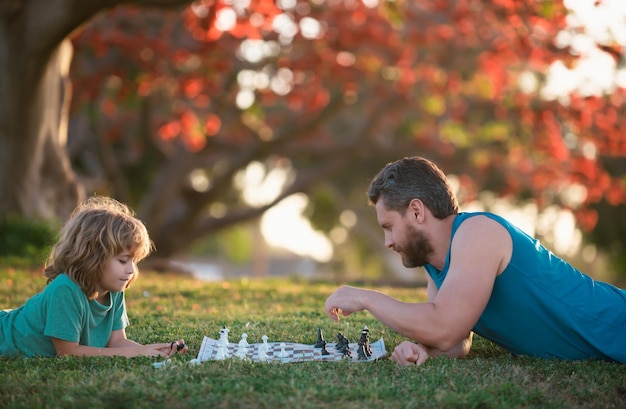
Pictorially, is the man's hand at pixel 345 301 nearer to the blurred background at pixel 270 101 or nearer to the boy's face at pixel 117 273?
the boy's face at pixel 117 273

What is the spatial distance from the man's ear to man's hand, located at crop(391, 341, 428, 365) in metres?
0.69

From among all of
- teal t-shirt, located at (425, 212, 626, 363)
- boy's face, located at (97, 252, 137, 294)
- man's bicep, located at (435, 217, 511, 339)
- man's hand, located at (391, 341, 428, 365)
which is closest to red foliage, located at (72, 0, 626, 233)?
teal t-shirt, located at (425, 212, 626, 363)

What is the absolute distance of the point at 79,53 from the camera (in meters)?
15.2

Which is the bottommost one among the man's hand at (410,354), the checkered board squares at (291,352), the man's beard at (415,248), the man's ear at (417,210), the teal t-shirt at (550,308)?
the checkered board squares at (291,352)

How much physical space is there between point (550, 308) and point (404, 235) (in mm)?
880

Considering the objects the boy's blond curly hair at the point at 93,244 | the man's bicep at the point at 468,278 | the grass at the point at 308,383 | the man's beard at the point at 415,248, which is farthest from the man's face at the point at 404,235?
the boy's blond curly hair at the point at 93,244

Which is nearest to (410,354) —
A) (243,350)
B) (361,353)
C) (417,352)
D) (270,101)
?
(417,352)

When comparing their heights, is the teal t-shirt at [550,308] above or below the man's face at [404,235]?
below

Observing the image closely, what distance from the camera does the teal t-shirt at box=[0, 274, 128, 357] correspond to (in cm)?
447

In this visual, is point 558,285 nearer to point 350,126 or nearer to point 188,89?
point 188,89

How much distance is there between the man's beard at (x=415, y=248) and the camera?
→ 4469 millimetres

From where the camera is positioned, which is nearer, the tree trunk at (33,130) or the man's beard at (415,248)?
the man's beard at (415,248)

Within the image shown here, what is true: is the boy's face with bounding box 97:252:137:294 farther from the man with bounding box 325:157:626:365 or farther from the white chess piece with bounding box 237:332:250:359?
the man with bounding box 325:157:626:365

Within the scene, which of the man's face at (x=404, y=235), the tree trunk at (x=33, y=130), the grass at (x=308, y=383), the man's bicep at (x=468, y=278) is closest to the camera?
the grass at (x=308, y=383)
